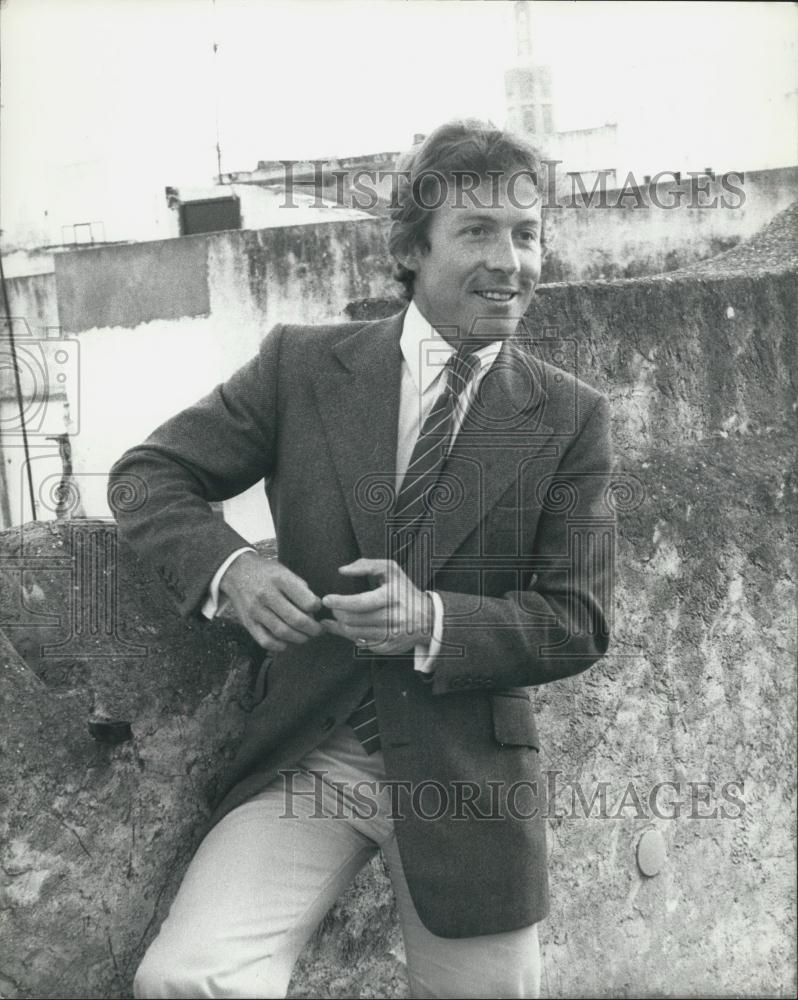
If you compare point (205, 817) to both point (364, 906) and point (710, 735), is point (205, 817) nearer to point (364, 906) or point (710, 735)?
point (364, 906)

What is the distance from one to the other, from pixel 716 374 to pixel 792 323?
37 cm

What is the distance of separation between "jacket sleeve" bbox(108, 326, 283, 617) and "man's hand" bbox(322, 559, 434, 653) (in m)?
0.30

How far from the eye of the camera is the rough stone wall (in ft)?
8.89

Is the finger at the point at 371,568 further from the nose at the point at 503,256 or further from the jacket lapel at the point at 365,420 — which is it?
the nose at the point at 503,256

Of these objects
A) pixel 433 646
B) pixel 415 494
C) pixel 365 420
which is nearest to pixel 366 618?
pixel 433 646

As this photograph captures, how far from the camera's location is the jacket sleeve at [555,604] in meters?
2.44

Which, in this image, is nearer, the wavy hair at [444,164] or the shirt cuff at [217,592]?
the shirt cuff at [217,592]

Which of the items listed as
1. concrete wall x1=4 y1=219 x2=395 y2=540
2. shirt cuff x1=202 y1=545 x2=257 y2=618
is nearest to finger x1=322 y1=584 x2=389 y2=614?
shirt cuff x1=202 y1=545 x2=257 y2=618

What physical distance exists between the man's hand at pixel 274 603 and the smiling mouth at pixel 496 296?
0.76m

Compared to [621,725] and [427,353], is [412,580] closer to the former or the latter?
[427,353]

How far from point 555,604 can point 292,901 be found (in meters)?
0.79

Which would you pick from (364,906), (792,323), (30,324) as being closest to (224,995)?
(364,906)

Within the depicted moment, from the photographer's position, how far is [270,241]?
14453 mm

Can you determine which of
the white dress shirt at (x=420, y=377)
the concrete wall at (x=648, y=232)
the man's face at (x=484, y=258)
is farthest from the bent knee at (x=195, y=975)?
the concrete wall at (x=648, y=232)
